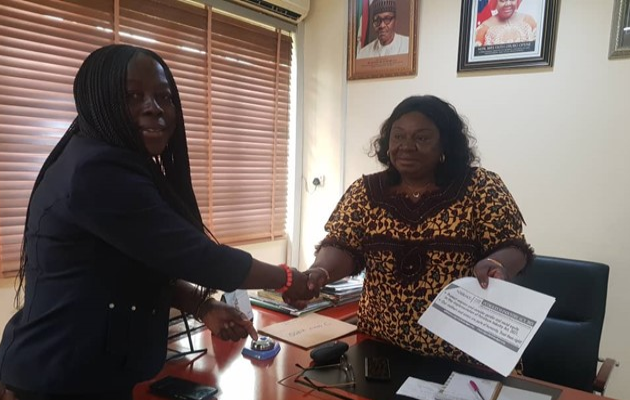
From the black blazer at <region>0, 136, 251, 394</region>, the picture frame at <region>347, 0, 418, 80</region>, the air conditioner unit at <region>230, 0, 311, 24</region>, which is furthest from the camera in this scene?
the air conditioner unit at <region>230, 0, 311, 24</region>

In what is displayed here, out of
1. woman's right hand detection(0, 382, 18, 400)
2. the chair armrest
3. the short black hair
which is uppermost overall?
the short black hair

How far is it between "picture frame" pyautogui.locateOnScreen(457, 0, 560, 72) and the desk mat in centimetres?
165

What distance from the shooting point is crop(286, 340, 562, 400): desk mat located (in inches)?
43.7

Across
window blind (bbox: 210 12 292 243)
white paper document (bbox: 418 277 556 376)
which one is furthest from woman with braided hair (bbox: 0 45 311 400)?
window blind (bbox: 210 12 292 243)

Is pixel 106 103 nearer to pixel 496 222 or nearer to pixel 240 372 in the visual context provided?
pixel 240 372

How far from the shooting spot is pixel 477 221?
1.34m

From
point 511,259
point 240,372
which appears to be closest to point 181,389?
point 240,372

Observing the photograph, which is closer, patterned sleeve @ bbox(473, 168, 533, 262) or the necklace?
patterned sleeve @ bbox(473, 168, 533, 262)

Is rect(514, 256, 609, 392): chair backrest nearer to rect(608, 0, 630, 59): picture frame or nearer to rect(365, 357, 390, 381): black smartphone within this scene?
rect(365, 357, 390, 381): black smartphone

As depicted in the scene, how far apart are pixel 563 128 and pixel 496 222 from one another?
3.95 ft

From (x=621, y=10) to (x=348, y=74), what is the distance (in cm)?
143

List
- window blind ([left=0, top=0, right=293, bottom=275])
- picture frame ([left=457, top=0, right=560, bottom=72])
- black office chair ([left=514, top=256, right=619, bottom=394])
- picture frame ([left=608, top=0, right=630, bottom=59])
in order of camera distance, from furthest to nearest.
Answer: picture frame ([left=457, top=0, right=560, bottom=72]) → picture frame ([left=608, top=0, right=630, bottom=59]) → window blind ([left=0, top=0, right=293, bottom=275]) → black office chair ([left=514, top=256, right=619, bottom=394])

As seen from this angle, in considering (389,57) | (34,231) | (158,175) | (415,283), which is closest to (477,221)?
(415,283)

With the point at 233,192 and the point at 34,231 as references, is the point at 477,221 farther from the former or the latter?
the point at 233,192
